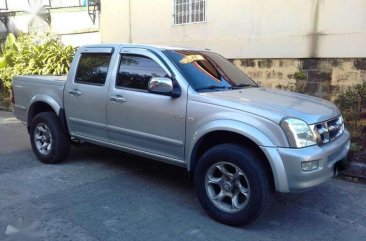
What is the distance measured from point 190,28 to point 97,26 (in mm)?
4035

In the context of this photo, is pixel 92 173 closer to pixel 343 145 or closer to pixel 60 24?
pixel 343 145

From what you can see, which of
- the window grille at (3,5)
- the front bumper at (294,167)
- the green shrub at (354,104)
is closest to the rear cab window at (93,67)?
the front bumper at (294,167)

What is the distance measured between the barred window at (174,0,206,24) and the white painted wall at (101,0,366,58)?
145mm

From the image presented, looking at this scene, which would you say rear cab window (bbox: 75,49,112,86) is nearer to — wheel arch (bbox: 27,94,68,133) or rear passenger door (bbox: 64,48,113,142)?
rear passenger door (bbox: 64,48,113,142)

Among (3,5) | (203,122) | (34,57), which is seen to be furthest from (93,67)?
(3,5)

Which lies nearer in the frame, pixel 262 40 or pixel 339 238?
pixel 339 238

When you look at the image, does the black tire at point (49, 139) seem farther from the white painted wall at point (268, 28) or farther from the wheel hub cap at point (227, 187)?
the white painted wall at point (268, 28)

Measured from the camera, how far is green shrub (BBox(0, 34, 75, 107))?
11672 millimetres

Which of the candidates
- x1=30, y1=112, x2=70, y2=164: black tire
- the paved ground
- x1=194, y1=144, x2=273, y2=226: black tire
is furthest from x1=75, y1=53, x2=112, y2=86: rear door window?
x1=194, y1=144, x2=273, y2=226: black tire

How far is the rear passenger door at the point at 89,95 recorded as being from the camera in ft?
16.8

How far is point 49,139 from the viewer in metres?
5.89

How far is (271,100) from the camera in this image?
13.7ft

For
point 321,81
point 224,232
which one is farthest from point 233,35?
point 224,232

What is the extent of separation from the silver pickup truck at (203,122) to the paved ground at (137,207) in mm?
296
